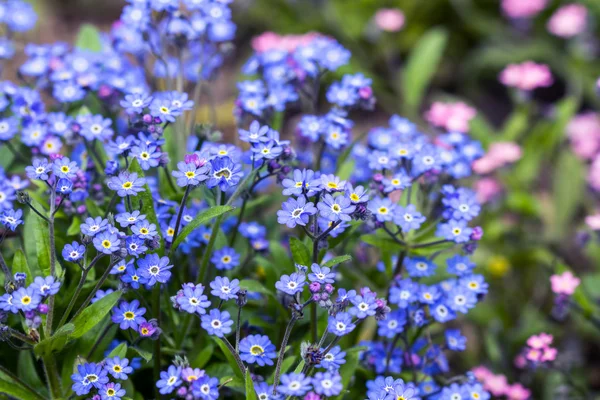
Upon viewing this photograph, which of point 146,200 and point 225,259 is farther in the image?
point 225,259

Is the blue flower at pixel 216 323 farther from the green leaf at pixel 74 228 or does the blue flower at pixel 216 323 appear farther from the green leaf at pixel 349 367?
the green leaf at pixel 74 228

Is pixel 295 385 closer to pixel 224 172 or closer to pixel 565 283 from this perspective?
pixel 224 172

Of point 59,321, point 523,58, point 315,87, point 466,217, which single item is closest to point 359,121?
point 523,58

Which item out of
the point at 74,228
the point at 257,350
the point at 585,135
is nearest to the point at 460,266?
the point at 257,350

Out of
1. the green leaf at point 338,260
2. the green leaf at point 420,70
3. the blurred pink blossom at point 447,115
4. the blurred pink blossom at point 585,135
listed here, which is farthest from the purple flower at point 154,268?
the blurred pink blossom at point 585,135

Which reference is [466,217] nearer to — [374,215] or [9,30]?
[374,215]
